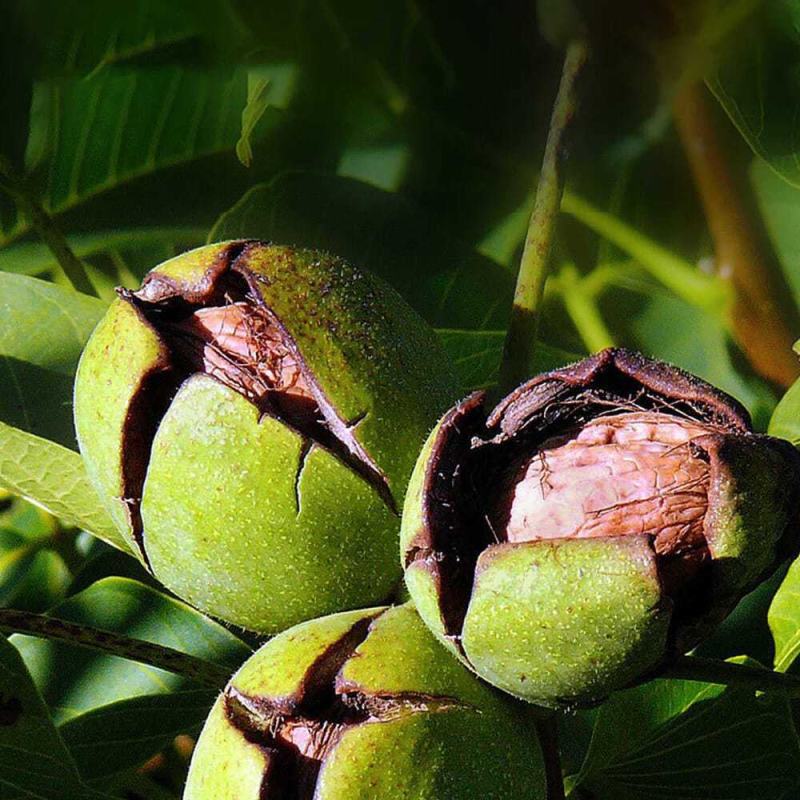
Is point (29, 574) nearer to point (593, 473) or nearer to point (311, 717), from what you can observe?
point (311, 717)

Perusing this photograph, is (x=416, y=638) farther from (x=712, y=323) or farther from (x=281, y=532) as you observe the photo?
(x=712, y=323)

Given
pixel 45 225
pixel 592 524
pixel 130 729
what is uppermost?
pixel 45 225

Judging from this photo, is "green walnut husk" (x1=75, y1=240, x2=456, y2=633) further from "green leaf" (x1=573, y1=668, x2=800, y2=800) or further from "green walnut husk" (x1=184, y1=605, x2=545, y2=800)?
"green leaf" (x1=573, y1=668, x2=800, y2=800)

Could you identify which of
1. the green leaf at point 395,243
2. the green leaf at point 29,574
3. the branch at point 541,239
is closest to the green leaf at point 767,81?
the branch at point 541,239

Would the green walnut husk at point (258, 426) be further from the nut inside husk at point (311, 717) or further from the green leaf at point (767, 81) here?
the green leaf at point (767, 81)

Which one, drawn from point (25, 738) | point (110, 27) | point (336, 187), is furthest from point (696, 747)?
point (110, 27)

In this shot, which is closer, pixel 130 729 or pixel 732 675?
pixel 732 675
